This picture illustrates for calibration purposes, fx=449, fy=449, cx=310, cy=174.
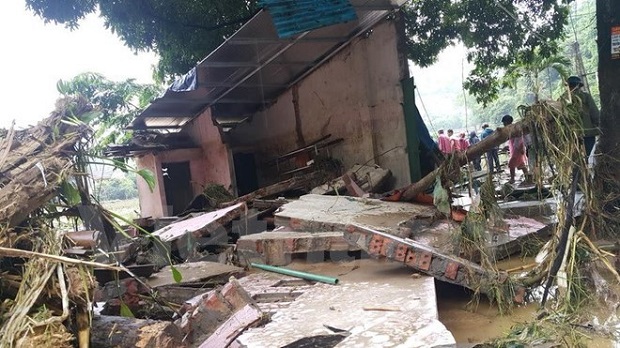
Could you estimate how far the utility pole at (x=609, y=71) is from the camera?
5430 millimetres

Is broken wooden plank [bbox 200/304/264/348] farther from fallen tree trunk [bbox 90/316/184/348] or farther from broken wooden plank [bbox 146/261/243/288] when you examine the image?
broken wooden plank [bbox 146/261/243/288]

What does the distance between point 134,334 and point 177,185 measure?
405 inches

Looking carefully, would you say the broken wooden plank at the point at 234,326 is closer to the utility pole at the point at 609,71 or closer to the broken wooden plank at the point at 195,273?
the broken wooden plank at the point at 195,273

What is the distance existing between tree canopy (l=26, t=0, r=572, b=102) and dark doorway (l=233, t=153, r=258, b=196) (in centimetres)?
271

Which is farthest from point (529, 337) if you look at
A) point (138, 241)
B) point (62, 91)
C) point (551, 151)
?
point (138, 241)

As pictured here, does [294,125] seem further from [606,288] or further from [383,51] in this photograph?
[606,288]

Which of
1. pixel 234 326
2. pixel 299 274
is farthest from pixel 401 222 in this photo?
pixel 234 326

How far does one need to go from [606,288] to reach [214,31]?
882 cm

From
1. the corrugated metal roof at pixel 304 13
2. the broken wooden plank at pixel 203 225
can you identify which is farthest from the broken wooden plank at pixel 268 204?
the corrugated metal roof at pixel 304 13

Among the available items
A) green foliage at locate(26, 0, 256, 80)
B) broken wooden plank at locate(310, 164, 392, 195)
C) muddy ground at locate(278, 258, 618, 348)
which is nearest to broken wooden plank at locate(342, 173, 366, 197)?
broken wooden plank at locate(310, 164, 392, 195)

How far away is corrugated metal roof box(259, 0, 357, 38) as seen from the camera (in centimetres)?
689

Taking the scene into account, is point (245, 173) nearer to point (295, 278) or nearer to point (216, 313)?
point (295, 278)

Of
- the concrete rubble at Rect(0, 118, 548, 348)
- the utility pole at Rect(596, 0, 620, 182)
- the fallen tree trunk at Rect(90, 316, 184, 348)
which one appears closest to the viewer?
the fallen tree trunk at Rect(90, 316, 184, 348)

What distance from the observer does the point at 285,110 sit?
11.5 meters
